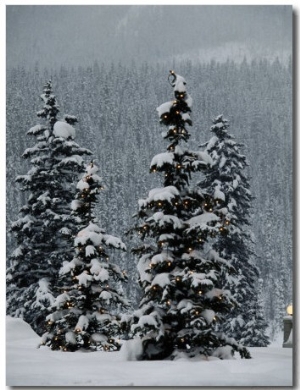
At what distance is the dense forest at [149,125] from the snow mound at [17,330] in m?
1.15

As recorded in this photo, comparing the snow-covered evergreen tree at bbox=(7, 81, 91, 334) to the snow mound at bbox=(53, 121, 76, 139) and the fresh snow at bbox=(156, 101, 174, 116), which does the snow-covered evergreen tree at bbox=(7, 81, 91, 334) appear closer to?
the snow mound at bbox=(53, 121, 76, 139)

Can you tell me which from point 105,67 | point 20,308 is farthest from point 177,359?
point 105,67

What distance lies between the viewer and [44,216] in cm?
1177

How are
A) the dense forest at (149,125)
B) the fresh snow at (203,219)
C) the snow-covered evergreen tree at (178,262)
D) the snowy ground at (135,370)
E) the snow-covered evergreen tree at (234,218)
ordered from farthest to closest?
1. the dense forest at (149,125)
2. the snow-covered evergreen tree at (234,218)
3. the fresh snow at (203,219)
4. the snow-covered evergreen tree at (178,262)
5. the snowy ground at (135,370)

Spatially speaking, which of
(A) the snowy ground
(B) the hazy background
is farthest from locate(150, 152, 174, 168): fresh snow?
(A) the snowy ground

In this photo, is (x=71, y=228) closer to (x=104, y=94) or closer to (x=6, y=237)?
(x=6, y=237)

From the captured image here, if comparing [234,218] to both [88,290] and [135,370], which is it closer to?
[88,290]

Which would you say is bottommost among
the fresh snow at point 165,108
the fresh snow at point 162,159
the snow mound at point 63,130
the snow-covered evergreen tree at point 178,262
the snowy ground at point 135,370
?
the snowy ground at point 135,370

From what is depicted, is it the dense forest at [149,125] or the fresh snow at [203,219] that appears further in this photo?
the dense forest at [149,125]

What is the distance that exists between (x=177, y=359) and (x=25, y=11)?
581 centimetres

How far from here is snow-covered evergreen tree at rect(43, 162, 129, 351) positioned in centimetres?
1141

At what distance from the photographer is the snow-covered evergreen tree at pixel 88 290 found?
11.4m

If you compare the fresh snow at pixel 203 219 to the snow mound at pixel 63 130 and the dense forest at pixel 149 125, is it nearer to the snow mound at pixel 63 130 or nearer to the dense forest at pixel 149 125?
the dense forest at pixel 149 125

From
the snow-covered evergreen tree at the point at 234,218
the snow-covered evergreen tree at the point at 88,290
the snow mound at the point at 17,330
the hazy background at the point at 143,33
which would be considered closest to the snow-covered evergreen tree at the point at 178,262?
the snow-covered evergreen tree at the point at 234,218
